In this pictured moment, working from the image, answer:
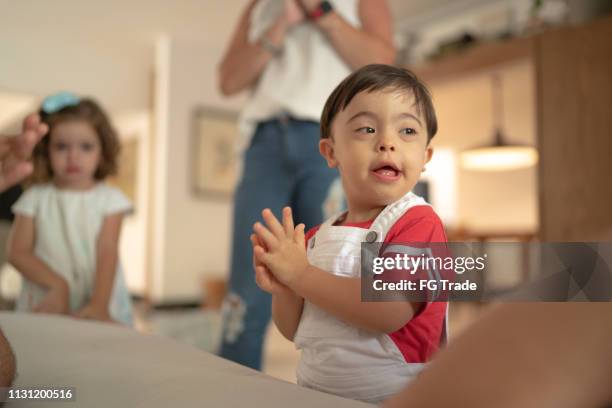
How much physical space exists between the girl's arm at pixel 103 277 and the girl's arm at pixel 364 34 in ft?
1.85

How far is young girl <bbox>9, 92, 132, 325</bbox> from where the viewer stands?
3.26ft

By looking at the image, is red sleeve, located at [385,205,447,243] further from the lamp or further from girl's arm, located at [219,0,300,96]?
the lamp

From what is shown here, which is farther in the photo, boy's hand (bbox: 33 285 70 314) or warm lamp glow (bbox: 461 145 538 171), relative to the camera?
warm lamp glow (bbox: 461 145 538 171)

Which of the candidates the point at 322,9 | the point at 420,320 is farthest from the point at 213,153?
the point at 420,320

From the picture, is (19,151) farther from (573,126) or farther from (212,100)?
(212,100)

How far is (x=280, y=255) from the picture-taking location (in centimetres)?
43

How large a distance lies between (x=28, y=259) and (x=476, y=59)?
2.97 metres

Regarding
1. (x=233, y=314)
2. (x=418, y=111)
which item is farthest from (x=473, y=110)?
(x=418, y=111)

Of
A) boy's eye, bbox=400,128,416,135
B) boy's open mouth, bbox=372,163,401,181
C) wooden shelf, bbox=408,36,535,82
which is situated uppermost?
wooden shelf, bbox=408,36,535,82

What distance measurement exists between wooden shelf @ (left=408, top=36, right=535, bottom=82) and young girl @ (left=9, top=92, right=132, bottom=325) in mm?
2469

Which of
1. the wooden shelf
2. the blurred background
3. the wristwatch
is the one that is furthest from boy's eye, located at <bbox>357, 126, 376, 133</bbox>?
the wooden shelf

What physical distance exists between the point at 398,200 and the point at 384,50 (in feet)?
0.81

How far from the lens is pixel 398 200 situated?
44 cm

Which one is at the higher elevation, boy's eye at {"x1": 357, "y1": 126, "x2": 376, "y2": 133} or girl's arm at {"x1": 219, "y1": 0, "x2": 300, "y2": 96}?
girl's arm at {"x1": 219, "y1": 0, "x2": 300, "y2": 96}
